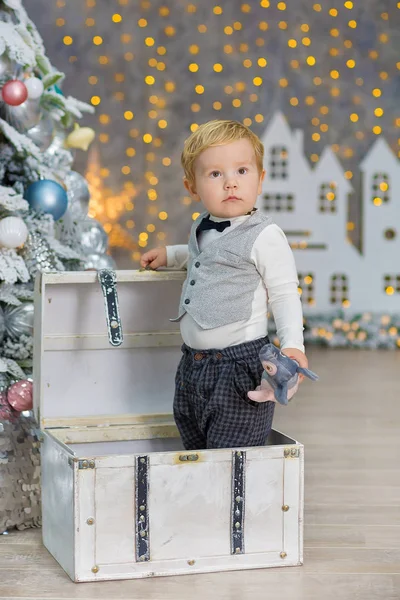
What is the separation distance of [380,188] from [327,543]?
13.6 feet

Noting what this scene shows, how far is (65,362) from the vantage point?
7.71ft

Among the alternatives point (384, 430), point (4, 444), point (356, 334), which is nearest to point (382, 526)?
point (4, 444)

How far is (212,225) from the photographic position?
2.15 m

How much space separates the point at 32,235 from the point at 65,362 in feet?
1.92

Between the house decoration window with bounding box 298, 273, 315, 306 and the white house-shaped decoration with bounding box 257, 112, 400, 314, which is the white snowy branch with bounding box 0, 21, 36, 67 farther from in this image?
the house decoration window with bounding box 298, 273, 315, 306

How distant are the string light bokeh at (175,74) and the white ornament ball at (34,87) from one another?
128 inches

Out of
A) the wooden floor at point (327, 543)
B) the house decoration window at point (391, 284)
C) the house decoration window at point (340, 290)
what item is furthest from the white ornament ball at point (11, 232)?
the house decoration window at point (391, 284)

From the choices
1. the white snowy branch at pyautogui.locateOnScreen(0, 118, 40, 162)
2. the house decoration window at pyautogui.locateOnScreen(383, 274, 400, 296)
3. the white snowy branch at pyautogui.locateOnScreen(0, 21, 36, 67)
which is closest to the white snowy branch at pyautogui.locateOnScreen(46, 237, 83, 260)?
the white snowy branch at pyautogui.locateOnScreen(0, 118, 40, 162)

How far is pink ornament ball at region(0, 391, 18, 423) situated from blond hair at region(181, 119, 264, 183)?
77 centimetres

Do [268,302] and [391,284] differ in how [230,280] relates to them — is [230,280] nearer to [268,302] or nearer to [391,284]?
[268,302]

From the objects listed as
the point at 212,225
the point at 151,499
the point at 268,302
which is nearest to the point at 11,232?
the point at 212,225

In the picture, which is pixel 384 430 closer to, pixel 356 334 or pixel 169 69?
pixel 356 334

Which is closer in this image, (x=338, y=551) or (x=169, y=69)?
(x=338, y=551)

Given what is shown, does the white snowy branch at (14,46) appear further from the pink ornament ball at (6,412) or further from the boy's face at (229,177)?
the pink ornament ball at (6,412)
